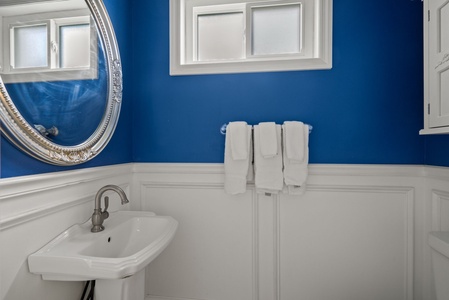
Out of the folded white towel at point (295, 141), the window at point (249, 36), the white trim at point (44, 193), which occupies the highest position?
the window at point (249, 36)

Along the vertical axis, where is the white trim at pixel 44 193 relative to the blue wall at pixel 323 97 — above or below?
below

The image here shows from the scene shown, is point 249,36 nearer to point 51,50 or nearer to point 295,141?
point 295,141

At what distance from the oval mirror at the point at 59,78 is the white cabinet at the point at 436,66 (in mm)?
1537

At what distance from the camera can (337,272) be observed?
5.36 ft

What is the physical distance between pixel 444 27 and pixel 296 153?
83 centimetres

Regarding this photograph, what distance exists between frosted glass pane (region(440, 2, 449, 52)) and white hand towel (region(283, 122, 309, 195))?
67cm

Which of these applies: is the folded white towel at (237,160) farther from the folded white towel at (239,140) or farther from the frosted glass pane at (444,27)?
the frosted glass pane at (444,27)

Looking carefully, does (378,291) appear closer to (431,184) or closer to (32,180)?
(431,184)

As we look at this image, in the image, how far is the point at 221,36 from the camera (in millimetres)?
1844

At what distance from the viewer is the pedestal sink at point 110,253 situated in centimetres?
96

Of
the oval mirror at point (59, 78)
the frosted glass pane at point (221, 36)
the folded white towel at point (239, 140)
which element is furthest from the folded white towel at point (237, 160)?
the oval mirror at point (59, 78)

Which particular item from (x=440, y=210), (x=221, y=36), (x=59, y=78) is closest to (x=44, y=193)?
(x=59, y=78)

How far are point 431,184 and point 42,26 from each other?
1.94m

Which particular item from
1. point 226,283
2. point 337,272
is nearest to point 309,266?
point 337,272
